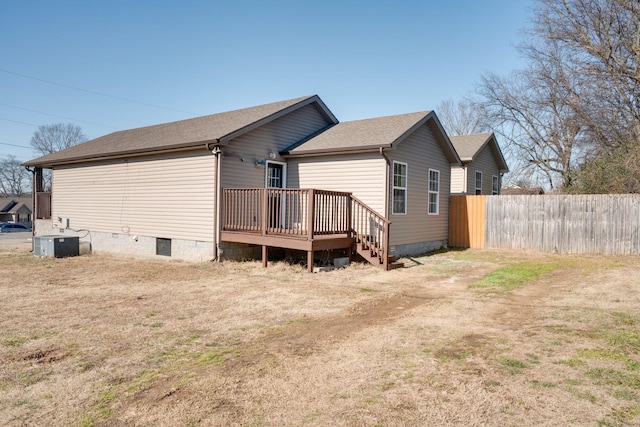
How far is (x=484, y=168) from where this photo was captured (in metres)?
19.8

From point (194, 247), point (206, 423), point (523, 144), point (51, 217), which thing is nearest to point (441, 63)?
point (523, 144)

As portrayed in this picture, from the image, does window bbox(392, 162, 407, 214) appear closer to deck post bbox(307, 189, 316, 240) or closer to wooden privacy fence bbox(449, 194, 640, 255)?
deck post bbox(307, 189, 316, 240)

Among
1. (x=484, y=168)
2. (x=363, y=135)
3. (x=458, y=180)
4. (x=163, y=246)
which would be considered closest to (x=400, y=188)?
(x=363, y=135)

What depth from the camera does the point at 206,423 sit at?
9.64 feet

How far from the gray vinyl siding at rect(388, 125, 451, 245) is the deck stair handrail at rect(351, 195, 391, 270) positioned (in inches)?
28.3

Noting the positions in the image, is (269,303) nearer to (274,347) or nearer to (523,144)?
(274,347)

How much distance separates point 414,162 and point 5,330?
1080 centimetres

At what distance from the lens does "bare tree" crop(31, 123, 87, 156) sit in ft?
177

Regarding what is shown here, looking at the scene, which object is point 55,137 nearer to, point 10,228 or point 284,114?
point 10,228

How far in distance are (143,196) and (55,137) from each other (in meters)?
52.2

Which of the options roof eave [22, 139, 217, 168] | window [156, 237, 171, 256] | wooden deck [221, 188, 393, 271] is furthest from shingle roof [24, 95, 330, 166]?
window [156, 237, 171, 256]

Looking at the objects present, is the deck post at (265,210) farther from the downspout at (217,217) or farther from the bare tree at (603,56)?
the bare tree at (603,56)

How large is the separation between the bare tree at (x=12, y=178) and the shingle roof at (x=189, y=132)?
60.8 metres

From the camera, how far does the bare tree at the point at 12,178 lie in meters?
65.2
